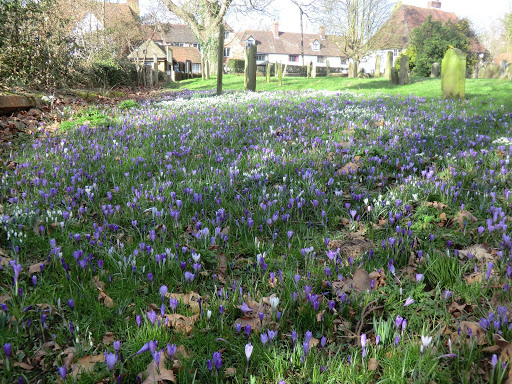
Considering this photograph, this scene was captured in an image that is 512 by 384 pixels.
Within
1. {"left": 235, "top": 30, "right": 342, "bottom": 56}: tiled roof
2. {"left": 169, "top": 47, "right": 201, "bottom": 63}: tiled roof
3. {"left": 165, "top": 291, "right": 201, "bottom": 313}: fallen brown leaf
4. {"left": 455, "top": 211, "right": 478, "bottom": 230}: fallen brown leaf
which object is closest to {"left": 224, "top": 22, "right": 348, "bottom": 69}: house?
{"left": 235, "top": 30, "right": 342, "bottom": 56}: tiled roof

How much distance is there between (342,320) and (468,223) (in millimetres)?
1738

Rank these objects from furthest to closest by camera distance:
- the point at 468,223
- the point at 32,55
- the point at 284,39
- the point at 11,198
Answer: the point at 284,39 → the point at 32,55 → the point at 11,198 → the point at 468,223

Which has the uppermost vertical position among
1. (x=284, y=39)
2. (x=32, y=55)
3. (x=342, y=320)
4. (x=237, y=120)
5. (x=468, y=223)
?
(x=284, y=39)

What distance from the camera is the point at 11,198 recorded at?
3693 mm

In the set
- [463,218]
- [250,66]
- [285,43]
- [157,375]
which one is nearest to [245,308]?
[157,375]

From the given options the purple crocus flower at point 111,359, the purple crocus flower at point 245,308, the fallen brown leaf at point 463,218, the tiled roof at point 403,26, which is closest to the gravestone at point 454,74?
the fallen brown leaf at point 463,218

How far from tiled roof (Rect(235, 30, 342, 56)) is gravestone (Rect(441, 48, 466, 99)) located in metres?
77.1

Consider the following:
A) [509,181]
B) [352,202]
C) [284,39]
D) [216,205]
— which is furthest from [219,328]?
[284,39]

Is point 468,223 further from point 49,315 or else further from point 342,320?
point 49,315

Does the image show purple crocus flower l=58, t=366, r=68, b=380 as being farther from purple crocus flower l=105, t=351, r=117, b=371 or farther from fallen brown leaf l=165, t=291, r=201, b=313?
fallen brown leaf l=165, t=291, r=201, b=313

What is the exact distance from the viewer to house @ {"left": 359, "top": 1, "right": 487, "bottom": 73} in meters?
45.1

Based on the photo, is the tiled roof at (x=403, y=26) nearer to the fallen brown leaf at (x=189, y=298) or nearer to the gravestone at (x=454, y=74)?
the gravestone at (x=454, y=74)

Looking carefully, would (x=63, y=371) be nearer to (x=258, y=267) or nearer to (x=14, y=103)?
(x=258, y=267)

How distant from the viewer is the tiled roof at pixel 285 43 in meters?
84.8
